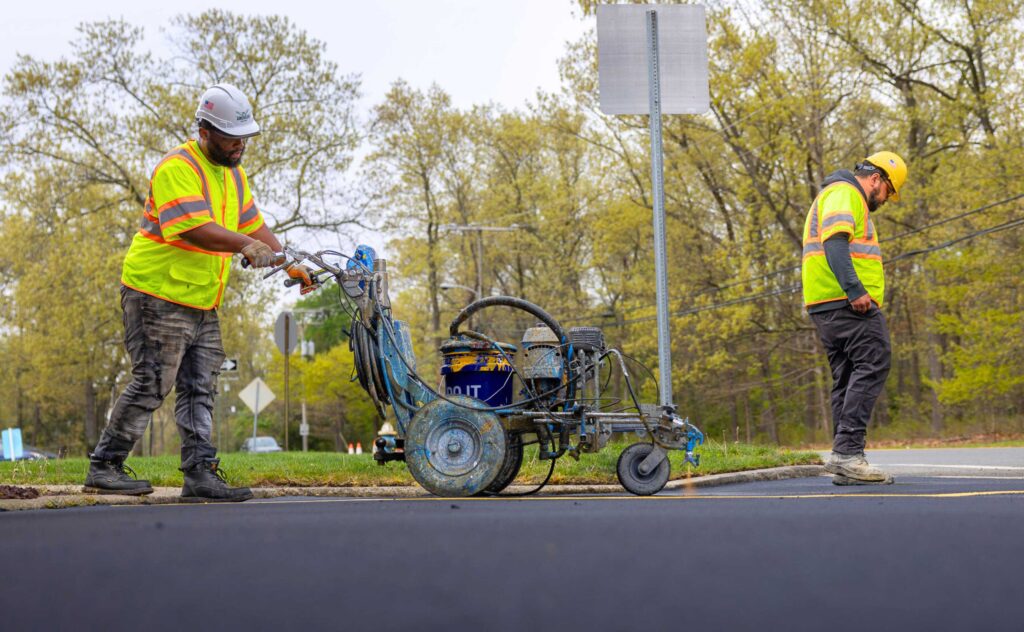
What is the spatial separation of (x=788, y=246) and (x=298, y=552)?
101 feet

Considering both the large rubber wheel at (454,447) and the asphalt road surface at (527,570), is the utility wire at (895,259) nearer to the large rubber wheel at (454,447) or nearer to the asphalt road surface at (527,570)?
the large rubber wheel at (454,447)

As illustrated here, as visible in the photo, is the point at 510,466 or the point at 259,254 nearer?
the point at 259,254

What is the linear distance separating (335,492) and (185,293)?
1521 mm

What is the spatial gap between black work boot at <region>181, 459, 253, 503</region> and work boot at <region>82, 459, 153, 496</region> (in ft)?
0.72

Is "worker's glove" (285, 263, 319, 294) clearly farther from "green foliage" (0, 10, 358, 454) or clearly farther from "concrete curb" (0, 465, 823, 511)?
"green foliage" (0, 10, 358, 454)

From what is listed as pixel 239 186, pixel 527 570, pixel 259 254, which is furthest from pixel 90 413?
pixel 527 570

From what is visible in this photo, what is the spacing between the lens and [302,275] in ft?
21.7

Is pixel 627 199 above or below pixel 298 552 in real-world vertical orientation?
above

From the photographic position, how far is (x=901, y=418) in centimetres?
3575

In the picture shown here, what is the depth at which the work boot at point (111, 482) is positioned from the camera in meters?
6.65

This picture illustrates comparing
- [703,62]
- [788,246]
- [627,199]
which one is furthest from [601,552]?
[627,199]

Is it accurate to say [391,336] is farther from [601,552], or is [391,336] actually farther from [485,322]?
[485,322]

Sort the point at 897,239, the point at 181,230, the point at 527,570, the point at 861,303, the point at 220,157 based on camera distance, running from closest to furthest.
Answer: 1. the point at 527,570
2. the point at 181,230
3. the point at 220,157
4. the point at 861,303
5. the point at 897,239

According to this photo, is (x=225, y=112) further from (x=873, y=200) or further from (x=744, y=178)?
(x=744, y=178)
